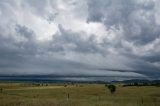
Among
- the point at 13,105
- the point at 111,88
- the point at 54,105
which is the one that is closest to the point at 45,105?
the point at 54,105

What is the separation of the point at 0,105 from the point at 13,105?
72.7 inches

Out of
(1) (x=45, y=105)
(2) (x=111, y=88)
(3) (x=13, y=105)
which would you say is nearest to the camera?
(1) (x=45, y=105)

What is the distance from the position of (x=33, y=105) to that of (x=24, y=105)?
3.88 feet

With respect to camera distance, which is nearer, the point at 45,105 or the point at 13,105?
the point at 45,105

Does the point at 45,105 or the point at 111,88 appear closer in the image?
the point at 45,105

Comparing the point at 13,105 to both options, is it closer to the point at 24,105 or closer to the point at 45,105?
the point at 24,105

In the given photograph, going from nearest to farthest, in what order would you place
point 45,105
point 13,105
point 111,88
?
point 45,105 < point 13,105 < point 111,88

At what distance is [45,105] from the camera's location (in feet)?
118

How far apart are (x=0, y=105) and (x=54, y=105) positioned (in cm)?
705

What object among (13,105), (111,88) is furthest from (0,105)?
(111,88)

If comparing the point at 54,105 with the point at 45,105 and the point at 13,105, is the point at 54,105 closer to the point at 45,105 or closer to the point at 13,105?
the point at 45,105

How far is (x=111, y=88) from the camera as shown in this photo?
92562mm

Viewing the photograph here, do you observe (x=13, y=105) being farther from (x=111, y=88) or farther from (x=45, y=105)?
(x=111, y=88)

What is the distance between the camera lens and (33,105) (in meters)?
36.4
